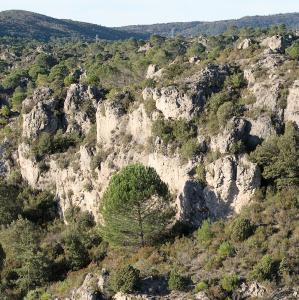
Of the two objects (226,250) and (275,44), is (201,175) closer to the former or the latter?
(226,250)

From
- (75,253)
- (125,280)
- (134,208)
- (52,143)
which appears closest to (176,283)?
(125,280)

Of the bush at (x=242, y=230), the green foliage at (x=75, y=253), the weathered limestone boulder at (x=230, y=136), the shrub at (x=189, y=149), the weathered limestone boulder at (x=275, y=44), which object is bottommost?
the green foliage at (x=75, y=253)

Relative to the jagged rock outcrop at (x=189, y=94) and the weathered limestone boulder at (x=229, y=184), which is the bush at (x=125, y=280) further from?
the jagged rock outcrop at (x=189, y=94)

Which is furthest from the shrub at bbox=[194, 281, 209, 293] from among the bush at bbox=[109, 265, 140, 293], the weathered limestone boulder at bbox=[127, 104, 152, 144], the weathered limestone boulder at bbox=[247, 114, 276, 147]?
the weathered limestone boulder at bbox=[127, 104, 152, 144]

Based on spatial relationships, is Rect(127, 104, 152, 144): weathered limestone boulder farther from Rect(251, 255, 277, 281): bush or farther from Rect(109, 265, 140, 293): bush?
Rect(251, 255, 277, 281): bush

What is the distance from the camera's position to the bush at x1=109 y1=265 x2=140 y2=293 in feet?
137

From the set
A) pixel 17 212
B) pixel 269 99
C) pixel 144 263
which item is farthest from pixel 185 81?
pixel 17 212

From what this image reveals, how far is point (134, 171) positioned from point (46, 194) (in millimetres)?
26035

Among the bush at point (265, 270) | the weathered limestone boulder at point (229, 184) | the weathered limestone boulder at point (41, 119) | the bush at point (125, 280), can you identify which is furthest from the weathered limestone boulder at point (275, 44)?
the bush at point (125, 280)

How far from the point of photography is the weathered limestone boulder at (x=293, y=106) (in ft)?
179

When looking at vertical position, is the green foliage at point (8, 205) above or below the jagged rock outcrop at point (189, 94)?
below

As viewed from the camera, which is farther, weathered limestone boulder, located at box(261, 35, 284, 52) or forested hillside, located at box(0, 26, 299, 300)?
weathered limestone boulder, located at box(261, 35, 284, 52)

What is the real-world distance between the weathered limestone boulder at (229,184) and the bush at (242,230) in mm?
4898

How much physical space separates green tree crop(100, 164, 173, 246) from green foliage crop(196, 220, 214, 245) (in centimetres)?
466
